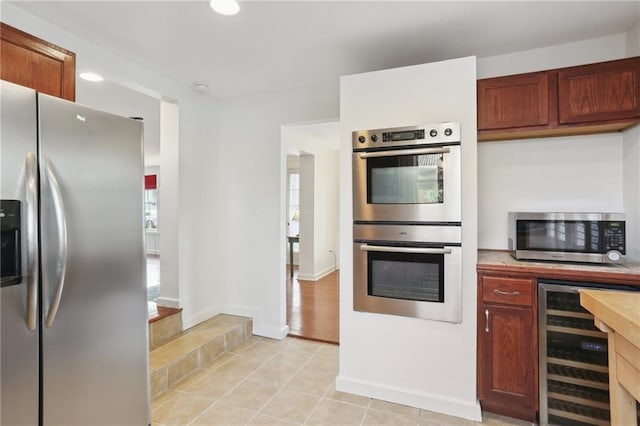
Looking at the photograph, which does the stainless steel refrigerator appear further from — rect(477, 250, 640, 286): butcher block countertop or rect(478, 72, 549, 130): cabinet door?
rect(478, 72, 549, 130): cabinet door

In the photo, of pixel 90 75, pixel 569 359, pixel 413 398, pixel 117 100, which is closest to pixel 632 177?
pixel 569 359

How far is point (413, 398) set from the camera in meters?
2.20

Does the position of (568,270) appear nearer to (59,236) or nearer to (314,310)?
(59,236)

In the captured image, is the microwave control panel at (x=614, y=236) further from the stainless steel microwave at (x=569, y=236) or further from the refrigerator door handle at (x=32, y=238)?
the refrigerator door handle at (x=32, y=238)

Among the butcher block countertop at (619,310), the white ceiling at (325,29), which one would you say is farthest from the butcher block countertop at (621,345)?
the white ceiling at (325,29)

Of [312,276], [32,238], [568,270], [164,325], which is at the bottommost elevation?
[312,276]

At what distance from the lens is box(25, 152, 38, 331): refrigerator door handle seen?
4.21 feet

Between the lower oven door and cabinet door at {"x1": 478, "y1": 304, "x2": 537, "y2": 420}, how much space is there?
0.70ft

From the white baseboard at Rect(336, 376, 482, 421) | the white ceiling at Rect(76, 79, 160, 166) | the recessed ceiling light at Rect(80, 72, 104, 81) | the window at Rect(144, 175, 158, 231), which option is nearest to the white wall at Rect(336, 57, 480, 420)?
the white baseboard at Rect(336, 376, 482, 421)

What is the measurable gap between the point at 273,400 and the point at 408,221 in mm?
1572

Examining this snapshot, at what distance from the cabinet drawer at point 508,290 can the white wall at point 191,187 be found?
103 inches

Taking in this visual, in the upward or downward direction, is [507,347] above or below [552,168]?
below

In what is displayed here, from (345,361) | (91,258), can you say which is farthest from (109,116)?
(345,361)

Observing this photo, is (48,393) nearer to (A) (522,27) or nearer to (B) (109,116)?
(B) (109,116)
